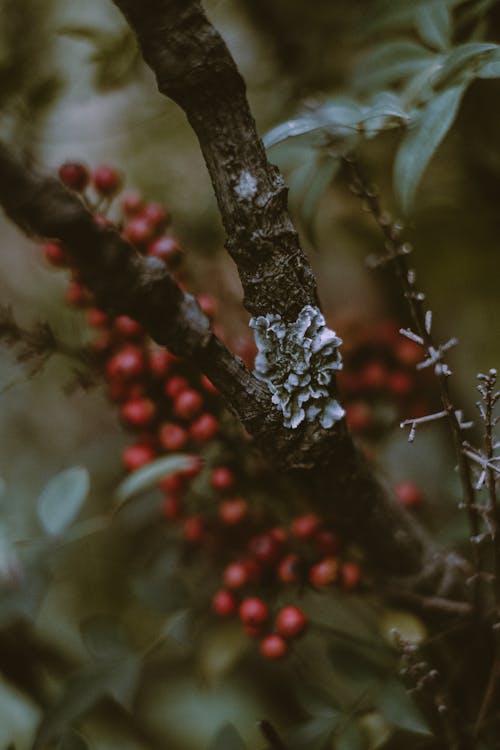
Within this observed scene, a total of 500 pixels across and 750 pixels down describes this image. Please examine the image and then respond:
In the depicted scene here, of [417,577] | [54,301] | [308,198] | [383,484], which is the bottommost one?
[417,577]

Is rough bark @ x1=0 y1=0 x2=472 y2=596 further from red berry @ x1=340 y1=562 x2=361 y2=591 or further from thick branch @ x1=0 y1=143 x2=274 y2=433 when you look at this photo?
red berry @ x1=340 y1=562 x2=361 y2=591

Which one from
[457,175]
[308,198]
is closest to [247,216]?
[308,198]

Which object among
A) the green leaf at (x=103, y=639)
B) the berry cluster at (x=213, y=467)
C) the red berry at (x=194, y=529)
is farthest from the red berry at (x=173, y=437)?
the green leaf at (x=103, y=639)

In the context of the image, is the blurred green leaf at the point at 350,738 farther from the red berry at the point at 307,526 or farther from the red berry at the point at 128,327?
the red berry at the point at 128,327

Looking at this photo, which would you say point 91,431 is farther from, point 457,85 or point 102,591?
point 457,85

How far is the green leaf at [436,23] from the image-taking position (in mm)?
610

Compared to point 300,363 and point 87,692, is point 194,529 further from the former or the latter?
point 300,363

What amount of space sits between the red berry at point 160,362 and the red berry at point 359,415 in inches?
9.5

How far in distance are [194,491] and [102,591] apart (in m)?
0.41

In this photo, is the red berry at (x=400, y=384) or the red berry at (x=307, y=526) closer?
the red berry at (x=307, y=526)

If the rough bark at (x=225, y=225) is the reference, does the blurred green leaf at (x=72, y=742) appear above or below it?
below

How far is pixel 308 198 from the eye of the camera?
25.3 inches

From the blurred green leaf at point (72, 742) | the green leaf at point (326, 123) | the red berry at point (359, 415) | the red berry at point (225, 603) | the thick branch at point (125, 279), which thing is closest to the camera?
the thick branch at point (125, 279)

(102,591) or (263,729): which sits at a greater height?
(263,729)
